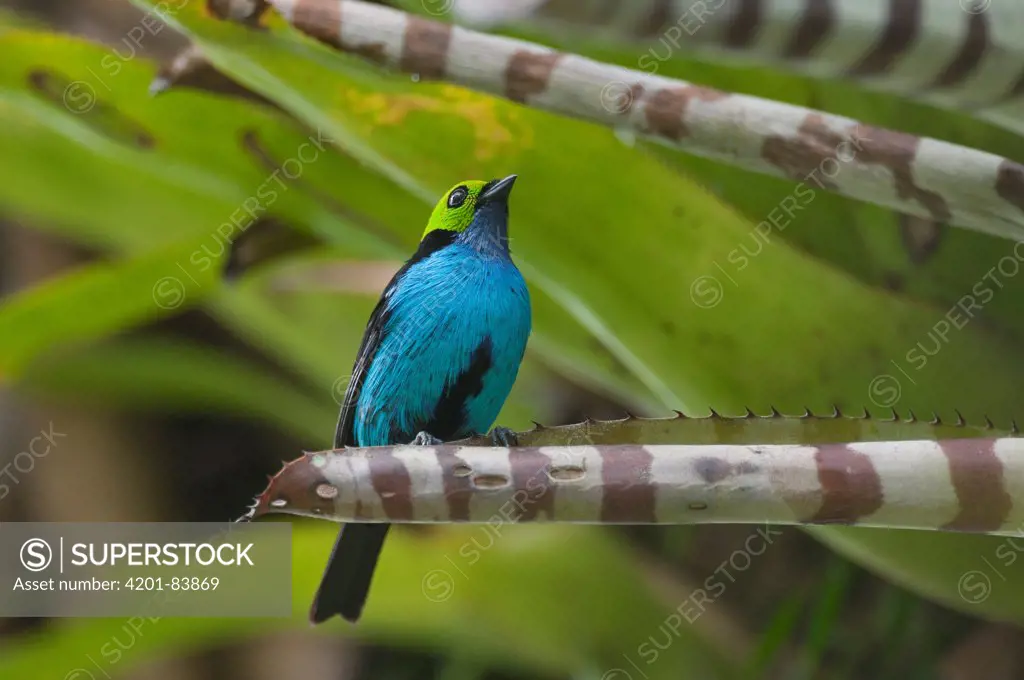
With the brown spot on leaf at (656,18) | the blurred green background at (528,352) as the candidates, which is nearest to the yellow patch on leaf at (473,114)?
the blurred green background at (528,352)

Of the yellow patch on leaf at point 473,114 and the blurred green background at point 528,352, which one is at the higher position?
the yellow patch on leaf at point 473,114

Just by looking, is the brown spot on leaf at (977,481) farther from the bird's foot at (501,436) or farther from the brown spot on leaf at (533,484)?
the bird's foot at (501,436)

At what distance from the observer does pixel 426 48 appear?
1.96 ft

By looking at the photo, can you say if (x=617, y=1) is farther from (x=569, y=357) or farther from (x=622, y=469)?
(x=569, y=357)

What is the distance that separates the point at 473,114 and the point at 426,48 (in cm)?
18

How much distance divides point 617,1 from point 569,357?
1.34ft

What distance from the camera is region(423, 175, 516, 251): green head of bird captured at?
2.54 ft

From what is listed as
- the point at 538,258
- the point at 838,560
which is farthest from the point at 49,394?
the point at 838,560

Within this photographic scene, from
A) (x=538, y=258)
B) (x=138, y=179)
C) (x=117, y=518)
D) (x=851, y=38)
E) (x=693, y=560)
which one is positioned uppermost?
(x=851, y=38)

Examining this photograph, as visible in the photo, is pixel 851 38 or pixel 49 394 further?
pixel 49 394

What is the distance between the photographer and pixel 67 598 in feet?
3.41

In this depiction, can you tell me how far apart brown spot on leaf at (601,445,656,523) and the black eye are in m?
0.40

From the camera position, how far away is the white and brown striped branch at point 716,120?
545mm

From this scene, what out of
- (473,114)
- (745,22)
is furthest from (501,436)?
(745,22)
